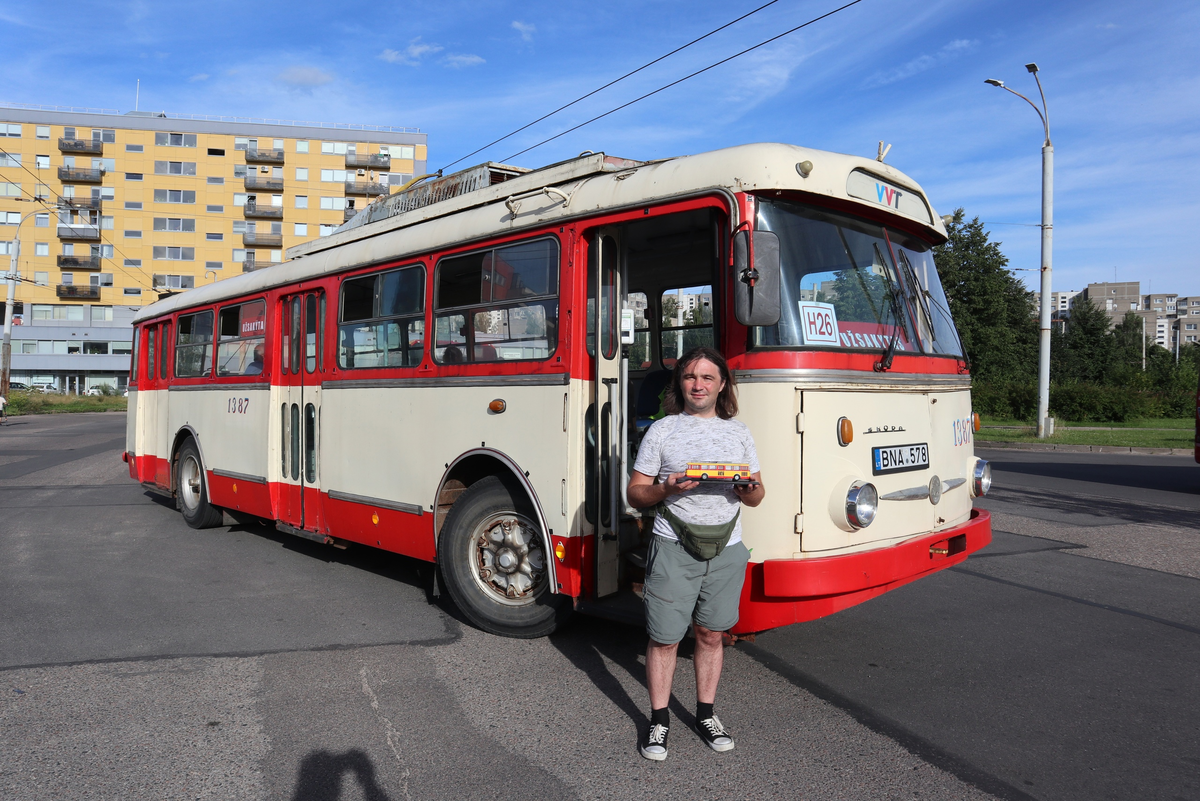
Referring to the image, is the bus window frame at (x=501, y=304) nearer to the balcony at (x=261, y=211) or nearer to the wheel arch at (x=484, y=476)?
the wheel arch at (x=484, y=476)

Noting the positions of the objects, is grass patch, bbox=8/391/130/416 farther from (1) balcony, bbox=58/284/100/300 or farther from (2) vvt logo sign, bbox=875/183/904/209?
(2) vvt logo sign, bbox=875/183/904/209

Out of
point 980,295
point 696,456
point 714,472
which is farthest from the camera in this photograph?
point 980,295

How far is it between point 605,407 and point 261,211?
7842cm

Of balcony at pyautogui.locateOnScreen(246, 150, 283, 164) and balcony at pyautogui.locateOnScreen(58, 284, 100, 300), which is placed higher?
balcony at pyautogui.locateOnScreen(246, 150, 283, 164)

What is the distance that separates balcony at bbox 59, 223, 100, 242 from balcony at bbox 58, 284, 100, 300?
4375mm

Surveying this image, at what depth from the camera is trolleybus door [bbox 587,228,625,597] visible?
15.7ft

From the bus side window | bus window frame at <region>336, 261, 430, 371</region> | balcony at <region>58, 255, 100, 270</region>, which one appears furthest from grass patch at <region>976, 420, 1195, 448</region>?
balcony at <region>58, 255, 100, 270</region>

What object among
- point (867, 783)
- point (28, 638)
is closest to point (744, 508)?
point (867, 783)

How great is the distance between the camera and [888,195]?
15.7 ft

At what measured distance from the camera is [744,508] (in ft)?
13.6

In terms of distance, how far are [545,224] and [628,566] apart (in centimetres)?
206

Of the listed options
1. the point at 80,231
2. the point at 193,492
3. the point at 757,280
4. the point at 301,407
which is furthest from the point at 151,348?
the point at 80,231

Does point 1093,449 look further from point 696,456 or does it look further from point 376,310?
point 696,456

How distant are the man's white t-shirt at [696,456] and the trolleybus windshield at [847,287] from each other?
0.69 metres
